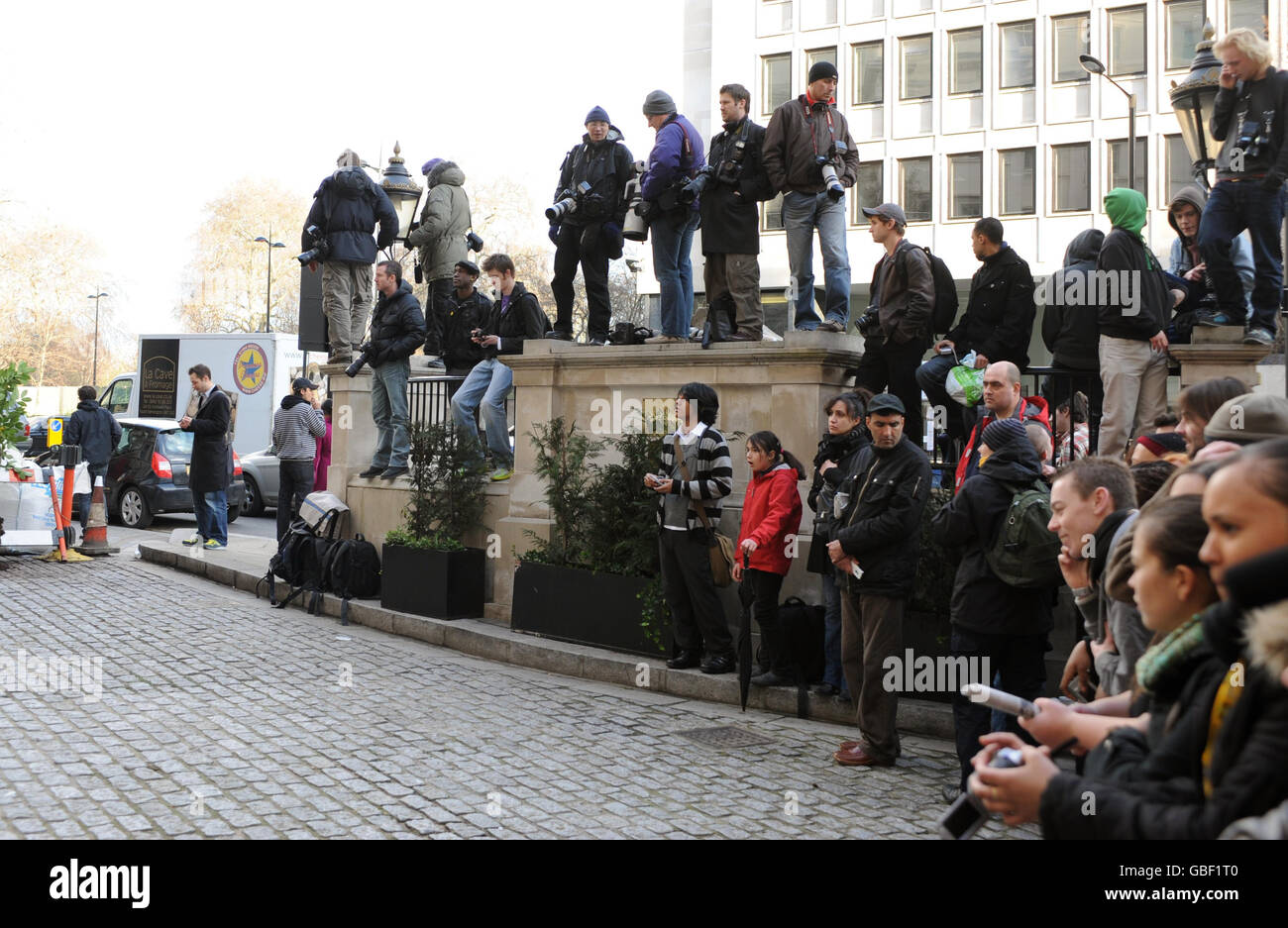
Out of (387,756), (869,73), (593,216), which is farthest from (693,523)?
(869,73)

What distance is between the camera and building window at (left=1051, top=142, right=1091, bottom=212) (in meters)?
35.4

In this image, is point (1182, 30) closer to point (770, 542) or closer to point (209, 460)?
point (209, 460)

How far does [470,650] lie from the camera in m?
9.88

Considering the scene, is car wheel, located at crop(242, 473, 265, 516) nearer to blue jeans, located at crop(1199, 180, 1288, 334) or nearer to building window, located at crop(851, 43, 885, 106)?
blue jeans, located at crop(1199, 180, 1288, 334)

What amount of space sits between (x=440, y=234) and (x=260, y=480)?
10.7 meters

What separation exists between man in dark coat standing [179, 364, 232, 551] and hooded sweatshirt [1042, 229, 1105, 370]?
10695 millimetres

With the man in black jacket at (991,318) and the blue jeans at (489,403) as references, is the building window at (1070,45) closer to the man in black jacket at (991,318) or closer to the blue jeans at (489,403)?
the blue jeans at (489,403)

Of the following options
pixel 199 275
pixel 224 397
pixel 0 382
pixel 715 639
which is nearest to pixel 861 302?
pixel 224 397

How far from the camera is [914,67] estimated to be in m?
38.7

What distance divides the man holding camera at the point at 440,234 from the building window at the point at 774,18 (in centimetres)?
3018

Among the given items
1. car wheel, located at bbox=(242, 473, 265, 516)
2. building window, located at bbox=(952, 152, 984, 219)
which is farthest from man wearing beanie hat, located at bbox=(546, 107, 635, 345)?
building window, located at bbox=(952, 152, 984, 219)
